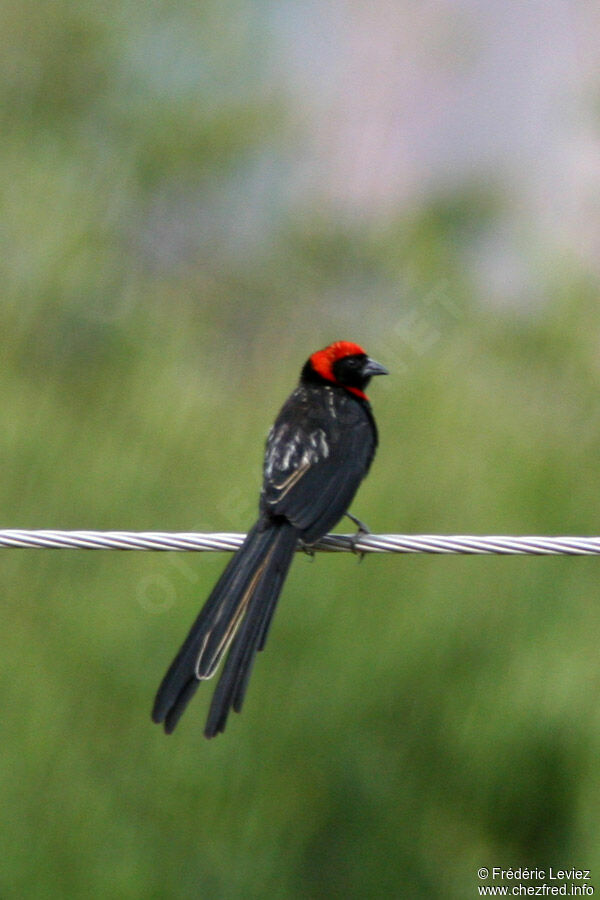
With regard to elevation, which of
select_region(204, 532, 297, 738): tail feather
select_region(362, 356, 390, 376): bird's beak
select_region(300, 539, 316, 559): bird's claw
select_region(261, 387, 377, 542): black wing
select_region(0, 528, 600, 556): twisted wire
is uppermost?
select_region(362, 356, 390, 376): bird's beak

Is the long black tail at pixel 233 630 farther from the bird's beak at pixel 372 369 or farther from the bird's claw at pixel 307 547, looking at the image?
the bird's beak at pixel 372 369

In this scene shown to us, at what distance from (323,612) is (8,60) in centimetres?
673

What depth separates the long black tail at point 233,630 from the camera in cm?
348

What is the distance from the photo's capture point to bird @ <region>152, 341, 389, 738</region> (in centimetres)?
352

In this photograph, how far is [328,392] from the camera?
16.5 ft

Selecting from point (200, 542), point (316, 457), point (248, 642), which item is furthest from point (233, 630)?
point (316, 457)

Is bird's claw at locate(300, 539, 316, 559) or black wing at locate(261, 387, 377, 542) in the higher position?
black wing at locate(261, 387, 377, 542)

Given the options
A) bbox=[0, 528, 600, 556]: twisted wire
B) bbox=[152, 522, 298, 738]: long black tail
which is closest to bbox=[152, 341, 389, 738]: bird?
bbox=[152, 522, 298, 738]: long black tail

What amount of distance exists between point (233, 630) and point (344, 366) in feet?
6.11

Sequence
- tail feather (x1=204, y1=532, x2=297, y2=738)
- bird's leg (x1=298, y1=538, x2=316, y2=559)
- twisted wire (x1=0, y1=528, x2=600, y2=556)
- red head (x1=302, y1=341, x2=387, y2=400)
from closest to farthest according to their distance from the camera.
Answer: twisted wire (x1=0, y1=528, x2=600, y2=556) → tail feather (x1=204, y1=532, x2=297, y2=738) → bird's leg (x1=298, y1=538, x2=316, y2=559) → red head (x1=302, y1=341, x2=387, y2=400)

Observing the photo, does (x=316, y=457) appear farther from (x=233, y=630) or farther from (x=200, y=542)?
(x=200, y=542)

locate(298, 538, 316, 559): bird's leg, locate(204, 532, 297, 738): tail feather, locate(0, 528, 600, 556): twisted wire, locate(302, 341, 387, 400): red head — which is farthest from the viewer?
locate(302, 341, 387, 400): red head

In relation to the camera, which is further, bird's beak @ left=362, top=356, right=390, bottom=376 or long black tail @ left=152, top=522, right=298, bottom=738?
bird's beak @ left=362, top=356, right=390, bottom=376

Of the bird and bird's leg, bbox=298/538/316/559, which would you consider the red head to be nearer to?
the bird
